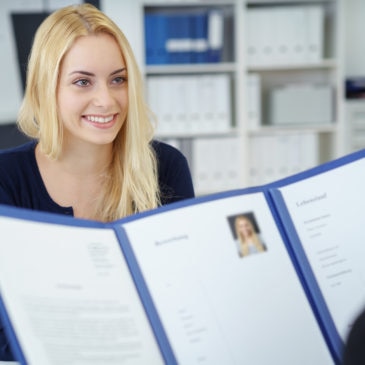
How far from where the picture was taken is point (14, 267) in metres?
0.85

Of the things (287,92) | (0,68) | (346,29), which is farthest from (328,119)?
(0,68)

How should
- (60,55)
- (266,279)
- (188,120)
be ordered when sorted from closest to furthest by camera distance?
(266,279) < (60,55) < (188,120)

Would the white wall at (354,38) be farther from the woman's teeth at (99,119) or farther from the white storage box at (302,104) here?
the woman's teeth at (99,119)

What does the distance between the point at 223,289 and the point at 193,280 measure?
5cm

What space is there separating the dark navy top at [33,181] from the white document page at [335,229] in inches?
26.8

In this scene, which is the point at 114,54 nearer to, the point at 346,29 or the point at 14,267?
the point at 14,267

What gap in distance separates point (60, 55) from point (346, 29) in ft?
8.64

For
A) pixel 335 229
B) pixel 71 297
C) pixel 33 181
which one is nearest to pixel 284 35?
pixel 33 181

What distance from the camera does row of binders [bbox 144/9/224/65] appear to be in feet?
10.7

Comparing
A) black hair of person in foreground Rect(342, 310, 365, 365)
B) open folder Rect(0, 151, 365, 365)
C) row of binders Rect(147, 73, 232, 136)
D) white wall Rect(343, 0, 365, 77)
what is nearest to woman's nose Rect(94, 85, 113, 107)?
open folder Rect(0, 151, 365, 365)

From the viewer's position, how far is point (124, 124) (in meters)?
1.64

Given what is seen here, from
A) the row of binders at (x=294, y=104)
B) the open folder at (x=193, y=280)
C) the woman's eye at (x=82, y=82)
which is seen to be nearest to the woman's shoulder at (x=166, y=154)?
the woman's eye at (x=82, y=82)

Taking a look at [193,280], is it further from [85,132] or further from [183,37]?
[183,37]

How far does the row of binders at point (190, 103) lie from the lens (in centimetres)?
334
